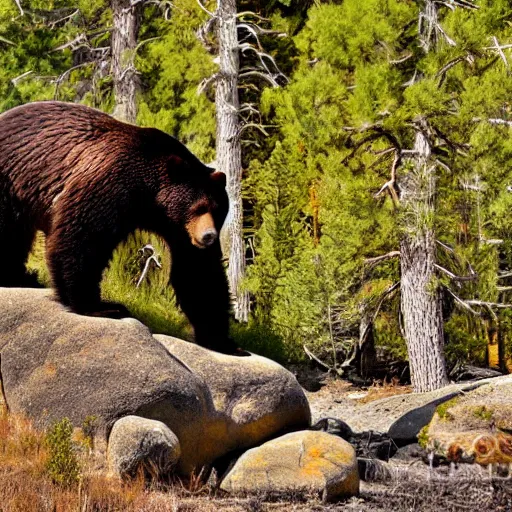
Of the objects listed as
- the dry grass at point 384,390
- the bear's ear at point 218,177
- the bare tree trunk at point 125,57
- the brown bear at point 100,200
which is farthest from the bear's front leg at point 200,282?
the bare tree trunk at point 125,57

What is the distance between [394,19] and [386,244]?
116 inches

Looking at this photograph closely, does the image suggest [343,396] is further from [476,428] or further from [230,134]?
[230,134]

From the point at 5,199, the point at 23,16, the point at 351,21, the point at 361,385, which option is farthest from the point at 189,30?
the point at 5,199

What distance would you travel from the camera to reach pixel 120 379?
21.2ft

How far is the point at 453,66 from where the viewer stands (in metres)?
12.1

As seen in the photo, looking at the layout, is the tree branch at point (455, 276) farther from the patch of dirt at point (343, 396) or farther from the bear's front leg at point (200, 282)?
the bear's front leg at point (200, 282)

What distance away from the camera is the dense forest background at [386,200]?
11.9 m

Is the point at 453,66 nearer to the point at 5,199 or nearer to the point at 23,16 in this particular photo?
the point at 5,199

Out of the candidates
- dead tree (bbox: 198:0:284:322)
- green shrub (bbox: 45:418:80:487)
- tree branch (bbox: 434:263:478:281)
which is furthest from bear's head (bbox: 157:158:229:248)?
dead tree (bbox: 198:0:284:322)

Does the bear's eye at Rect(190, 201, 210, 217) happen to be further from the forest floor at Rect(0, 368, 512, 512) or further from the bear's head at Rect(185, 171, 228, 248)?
the forest floor at Rect(0, 368, 512, 512)

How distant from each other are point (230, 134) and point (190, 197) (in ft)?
32.3

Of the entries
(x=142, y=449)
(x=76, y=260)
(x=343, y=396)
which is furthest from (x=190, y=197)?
(x=343, y=396)

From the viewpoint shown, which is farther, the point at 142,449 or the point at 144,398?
the point at 144,398

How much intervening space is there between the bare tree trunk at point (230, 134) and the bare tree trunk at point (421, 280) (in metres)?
4.14
